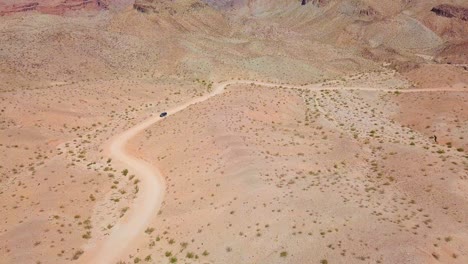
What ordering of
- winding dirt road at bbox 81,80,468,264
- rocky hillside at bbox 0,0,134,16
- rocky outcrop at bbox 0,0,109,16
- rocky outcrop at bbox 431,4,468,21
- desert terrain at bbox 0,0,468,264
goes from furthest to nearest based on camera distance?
rocky outcrop at bbox 431,4,468,21, rocky hillside at bbox 0,0,134,16, rocky outcrop at bbox 0,0,109,16, winding dirt road at bbox 81,80,468,264, desert terrain at bbox 0,0,468,264

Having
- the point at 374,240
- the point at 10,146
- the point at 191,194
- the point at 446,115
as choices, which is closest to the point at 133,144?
the point at 10,146

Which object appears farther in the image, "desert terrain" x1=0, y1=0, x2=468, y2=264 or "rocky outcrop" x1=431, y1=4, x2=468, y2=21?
"rocky outcrop" x1=431, y1=4, x2=468, y2=21

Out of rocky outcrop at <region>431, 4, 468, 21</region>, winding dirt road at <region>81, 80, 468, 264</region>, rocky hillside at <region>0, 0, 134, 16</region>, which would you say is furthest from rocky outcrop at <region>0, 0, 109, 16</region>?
rocky outcrop at <region>431, 4, 468, 21</region>

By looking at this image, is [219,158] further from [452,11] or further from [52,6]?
[452,11]

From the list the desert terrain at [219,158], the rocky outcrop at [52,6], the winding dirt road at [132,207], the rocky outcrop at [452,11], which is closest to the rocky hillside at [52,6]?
the rocky outcrop at [52,6]

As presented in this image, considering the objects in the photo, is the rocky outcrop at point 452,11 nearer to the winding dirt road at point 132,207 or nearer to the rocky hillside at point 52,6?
the rocky hillside at point 52,6

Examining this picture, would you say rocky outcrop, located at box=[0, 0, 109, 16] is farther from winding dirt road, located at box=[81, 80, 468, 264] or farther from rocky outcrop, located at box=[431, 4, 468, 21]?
rocky outcrop, located at box=[431, 4, 468, 21]

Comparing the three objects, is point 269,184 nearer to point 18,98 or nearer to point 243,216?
point 243,216
